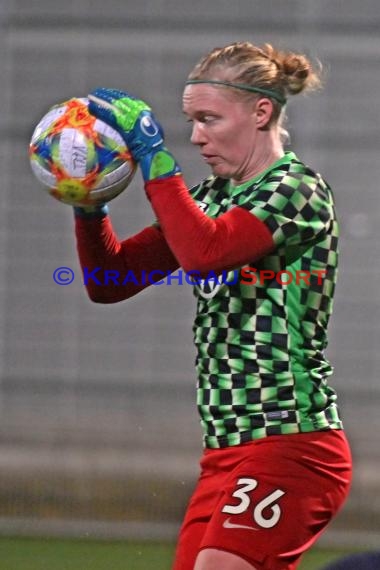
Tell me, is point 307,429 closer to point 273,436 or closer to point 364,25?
point 273,436

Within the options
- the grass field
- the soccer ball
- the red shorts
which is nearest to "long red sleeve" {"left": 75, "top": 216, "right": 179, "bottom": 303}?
the soccer ball

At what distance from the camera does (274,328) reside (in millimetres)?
2564

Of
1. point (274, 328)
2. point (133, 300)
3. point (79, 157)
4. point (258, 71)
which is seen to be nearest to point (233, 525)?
point (274, 328)

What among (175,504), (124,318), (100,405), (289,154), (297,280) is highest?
(289,154)

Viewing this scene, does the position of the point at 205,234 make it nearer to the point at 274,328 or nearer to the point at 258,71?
the point at 274,328

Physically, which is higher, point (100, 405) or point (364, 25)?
point (364, 25)

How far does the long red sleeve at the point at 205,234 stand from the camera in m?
2.52

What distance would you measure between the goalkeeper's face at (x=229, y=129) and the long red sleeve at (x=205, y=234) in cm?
15

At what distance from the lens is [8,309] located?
5855mm

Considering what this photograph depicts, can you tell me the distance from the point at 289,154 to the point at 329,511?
0.73m

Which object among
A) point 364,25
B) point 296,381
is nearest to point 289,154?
point 296,381

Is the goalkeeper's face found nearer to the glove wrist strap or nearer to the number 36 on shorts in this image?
the glove wrist strap
